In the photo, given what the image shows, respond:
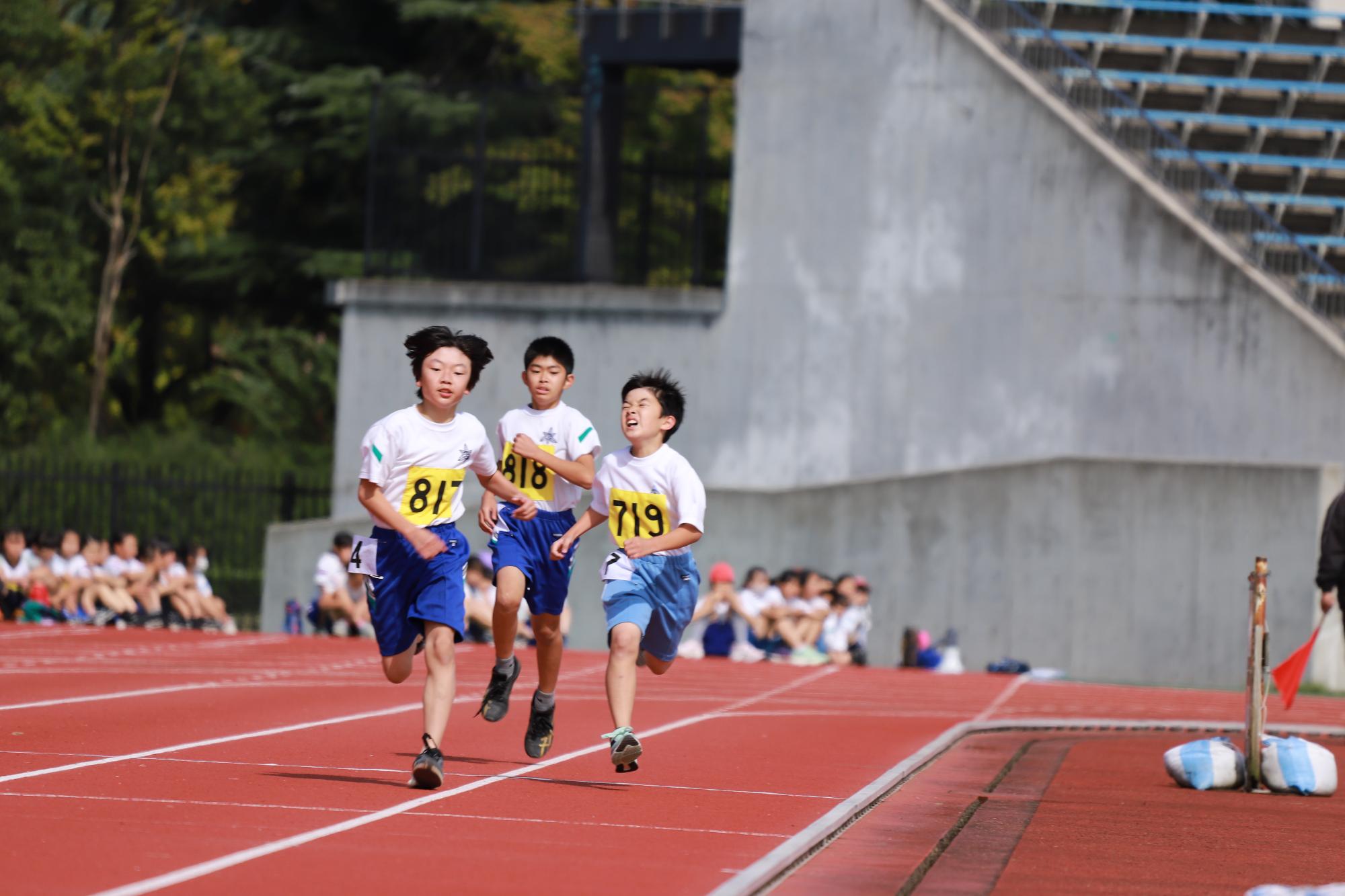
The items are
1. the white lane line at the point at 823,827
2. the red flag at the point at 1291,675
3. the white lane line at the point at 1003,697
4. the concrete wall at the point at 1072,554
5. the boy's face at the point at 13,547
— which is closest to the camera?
the white lane line at the point at 823,827

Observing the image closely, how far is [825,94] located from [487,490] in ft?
52.9

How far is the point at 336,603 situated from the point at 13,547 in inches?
143

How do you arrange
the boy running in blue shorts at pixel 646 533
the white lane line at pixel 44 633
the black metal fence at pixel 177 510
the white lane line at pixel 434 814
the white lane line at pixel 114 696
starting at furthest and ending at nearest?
the black metal fence at pixel 177 510 → the white lane line at pixel 44 633 → the white lane line at pixel 114 696 → the boy running in blue shorts at pixel 646 533 → the white lane line at pixel 434 814

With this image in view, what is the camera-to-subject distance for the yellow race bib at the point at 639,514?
9477 millimetres

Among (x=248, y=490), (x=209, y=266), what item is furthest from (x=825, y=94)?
(x=209, y=266)

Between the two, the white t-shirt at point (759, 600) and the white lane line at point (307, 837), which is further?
the white t-shirt at point (759, 600)

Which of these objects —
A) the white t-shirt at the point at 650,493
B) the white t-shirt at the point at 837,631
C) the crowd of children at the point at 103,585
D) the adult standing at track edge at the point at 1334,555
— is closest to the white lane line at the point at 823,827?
the white t-shirt at the point at 650,493

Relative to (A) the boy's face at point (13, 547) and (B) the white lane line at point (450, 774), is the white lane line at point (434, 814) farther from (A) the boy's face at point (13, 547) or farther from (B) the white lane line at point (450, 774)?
(A) the boy's face at point (13, 547)

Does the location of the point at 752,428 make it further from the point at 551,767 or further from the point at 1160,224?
the point at 551,767

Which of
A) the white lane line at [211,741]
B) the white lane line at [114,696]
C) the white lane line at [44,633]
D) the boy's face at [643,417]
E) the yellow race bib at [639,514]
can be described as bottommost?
the white lane line at [44,633]

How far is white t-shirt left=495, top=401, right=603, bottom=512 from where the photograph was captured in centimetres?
1009

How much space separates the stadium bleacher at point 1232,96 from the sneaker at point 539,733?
16.4 meters

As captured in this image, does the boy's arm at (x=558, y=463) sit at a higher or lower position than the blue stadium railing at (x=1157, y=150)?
lower

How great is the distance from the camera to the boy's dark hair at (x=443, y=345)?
Result: 8.91 meters
